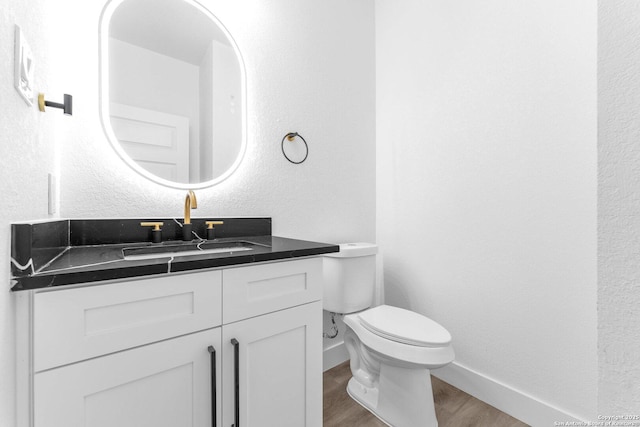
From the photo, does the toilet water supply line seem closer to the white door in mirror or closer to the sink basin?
the sink basin

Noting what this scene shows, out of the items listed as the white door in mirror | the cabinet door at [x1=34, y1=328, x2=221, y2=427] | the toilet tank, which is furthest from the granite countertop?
the toilet tank

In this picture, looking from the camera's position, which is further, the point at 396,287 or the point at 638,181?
the point at 396,287

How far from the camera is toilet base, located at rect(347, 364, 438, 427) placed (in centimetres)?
128

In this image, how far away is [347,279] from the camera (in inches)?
63.3

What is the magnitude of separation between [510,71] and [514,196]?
64 centimetres

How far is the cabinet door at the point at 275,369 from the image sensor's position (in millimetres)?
873

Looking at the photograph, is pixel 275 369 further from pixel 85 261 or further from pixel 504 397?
pixel 504 397

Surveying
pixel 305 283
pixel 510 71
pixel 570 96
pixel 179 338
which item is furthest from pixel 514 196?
pixel 179 338

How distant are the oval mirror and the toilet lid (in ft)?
3.48

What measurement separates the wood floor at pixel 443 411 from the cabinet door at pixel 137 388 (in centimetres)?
83

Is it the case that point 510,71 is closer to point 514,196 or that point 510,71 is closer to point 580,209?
point 514,196

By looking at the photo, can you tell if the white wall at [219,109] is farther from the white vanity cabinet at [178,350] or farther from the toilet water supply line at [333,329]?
the toilet water supply line at [333,329]

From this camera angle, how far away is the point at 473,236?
5.16ft

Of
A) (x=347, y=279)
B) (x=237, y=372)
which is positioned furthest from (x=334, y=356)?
(x=237, y=372)
